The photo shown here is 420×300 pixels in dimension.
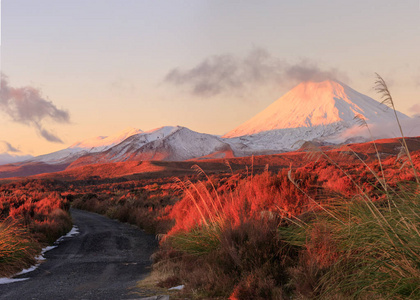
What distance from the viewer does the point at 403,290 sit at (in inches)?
144

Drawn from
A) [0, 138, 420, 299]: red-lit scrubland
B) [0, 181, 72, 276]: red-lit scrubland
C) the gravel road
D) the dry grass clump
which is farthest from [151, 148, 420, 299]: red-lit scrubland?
[0, 181, 72, 276]: red-lit scrubland

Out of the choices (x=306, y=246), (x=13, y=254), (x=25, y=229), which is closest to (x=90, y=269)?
(x=13, y=254)

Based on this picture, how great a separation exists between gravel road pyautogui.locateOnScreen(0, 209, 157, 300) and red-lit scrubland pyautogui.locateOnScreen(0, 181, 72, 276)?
0.48 metres

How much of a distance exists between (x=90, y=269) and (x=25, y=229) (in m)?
3.54

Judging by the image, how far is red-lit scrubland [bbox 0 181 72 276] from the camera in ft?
30.9

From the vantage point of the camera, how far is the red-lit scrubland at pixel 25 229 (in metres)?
9.41

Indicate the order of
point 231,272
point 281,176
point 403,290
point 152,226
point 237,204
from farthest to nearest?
point 152,226 → point 281,176 → point 237,204 → point 231,272 → point 403,290

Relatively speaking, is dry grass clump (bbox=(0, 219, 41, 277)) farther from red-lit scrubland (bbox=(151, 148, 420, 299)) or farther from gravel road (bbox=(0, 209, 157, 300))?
red-lit scrubland (bbox=(151, 148, 420, 299))

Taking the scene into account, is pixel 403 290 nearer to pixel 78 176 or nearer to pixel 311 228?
pixel 311 228

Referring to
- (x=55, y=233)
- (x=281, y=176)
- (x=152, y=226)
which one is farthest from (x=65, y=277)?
(x=152, y=226)

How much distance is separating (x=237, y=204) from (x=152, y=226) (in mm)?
10350

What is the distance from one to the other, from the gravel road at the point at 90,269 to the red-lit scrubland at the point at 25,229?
0.48 metres

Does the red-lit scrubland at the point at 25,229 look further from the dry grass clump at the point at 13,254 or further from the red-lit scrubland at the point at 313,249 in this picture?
the red-lit scrubland at the point at 313,249

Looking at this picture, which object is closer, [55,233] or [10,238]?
[10,238]
